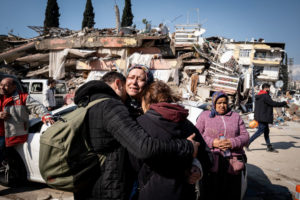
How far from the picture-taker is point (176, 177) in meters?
1.13

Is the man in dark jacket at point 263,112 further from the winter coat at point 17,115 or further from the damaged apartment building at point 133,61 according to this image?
the damaged apartment building at point 133,61

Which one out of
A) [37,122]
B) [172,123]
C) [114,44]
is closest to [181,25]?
[114,44]

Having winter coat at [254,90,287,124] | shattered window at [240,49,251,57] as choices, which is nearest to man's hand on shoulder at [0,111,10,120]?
winter coat at [254,90,287,124]

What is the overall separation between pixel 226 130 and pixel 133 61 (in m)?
11.6

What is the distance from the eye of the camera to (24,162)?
3115 millimetres

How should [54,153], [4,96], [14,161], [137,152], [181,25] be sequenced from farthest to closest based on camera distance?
[181,25] → [14,161] → [4,96] → [54,153] → [137,152]

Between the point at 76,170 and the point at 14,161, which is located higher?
the point at 76,170

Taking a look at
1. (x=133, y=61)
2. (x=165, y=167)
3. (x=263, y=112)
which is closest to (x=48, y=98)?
(x=133, y=61)

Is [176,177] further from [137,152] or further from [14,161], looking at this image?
A: [14,161]

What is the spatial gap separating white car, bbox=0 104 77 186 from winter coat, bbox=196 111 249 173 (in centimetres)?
247

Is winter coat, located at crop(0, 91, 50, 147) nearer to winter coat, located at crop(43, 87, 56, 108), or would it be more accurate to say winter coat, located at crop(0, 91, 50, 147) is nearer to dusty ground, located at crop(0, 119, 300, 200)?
dusty ground, located at crop(0, 119, 300, 200)

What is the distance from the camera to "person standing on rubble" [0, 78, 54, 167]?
2846 millimetres

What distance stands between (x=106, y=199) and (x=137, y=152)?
19.0 inches

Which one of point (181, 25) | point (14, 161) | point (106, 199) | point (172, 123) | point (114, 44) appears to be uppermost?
point (181, 25)
